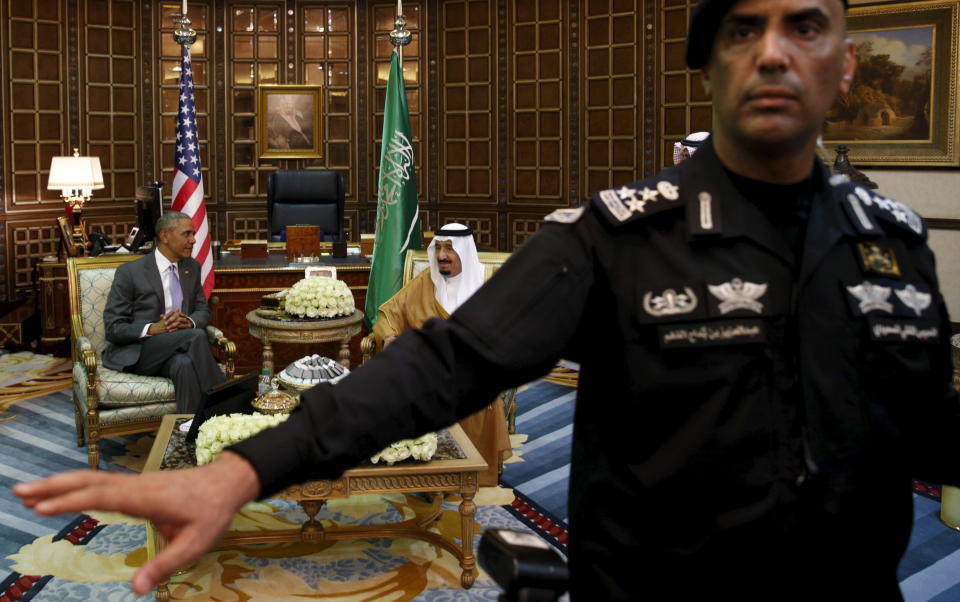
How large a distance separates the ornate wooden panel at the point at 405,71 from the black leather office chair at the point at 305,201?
2.21 meters

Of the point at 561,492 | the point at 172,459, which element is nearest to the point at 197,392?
the point at 172,459

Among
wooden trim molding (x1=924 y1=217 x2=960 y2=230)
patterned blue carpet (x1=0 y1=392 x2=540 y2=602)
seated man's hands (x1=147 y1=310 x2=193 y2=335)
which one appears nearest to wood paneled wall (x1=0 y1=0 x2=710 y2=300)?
wooden trim molding (x1=924 y1=217 x2=960 y2=230)

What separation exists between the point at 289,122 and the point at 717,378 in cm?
1188

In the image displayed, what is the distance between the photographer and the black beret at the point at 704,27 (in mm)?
1172

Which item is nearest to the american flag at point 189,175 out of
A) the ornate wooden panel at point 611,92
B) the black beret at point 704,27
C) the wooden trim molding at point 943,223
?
the ornate wooden panel at point 611,92

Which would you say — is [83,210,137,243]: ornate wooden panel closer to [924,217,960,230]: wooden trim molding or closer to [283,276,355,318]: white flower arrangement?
[283,276,355,318]: white flower arrangement

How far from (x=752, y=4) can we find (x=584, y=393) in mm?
496

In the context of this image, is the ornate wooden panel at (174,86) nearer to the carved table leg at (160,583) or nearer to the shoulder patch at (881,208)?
the carved table leg at (160,583)

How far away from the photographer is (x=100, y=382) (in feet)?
18.7

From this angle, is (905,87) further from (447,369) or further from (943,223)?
(447,369)

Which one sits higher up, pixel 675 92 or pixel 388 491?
pixel 675 92

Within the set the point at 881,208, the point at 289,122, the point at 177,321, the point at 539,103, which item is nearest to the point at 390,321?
the point at 177,321

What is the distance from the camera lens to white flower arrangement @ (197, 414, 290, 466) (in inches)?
163

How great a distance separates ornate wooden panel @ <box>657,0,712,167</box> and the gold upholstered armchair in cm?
641
